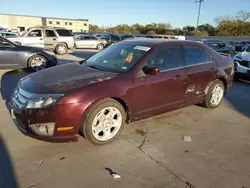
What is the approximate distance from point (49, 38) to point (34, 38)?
1124 millimetres

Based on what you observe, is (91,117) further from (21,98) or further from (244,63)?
(244,63)

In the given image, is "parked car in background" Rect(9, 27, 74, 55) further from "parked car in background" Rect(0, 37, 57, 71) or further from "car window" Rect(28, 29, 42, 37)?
"parked car in background" Rect(0, 37, 57, 71)

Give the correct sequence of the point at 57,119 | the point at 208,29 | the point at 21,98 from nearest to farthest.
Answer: the point at 57,119 < the point at 21,98 < the point at 208,29

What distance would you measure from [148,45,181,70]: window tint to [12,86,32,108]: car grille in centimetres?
198

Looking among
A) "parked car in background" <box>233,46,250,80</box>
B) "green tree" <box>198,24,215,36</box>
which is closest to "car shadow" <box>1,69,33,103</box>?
"parked car in background" <box>233,46,250,80</box>

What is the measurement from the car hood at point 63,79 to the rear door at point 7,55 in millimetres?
5127

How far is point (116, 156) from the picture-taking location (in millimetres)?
3156

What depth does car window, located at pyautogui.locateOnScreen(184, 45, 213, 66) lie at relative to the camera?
444 cm

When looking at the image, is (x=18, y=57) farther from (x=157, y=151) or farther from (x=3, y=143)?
(x=157, y=151)

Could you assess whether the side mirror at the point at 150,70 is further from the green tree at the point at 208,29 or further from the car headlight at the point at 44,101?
the green tree at the point at 208,29

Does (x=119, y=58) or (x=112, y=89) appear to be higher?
(x=119, y=58)

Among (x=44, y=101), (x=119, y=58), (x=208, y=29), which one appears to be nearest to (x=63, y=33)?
(x=119, y=58)

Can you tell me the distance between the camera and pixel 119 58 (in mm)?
4113

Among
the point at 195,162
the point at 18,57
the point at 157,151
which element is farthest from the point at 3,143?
the point at 18,57
